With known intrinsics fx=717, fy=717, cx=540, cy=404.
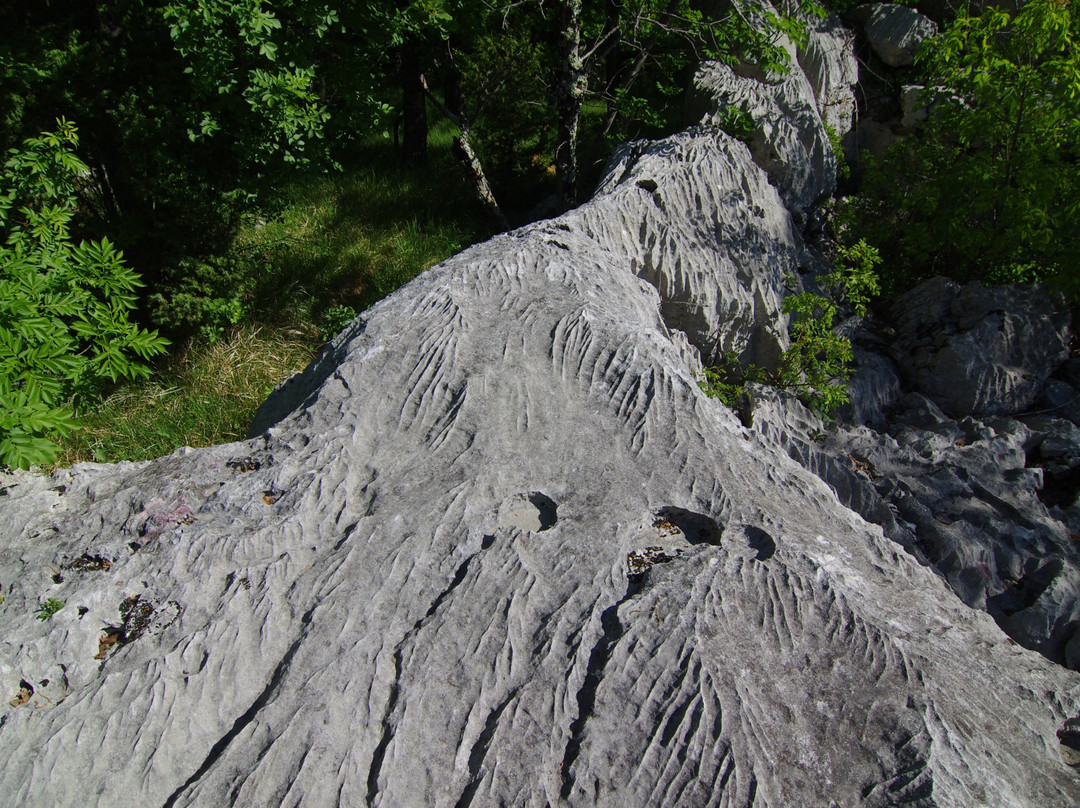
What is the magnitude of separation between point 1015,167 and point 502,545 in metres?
5.25

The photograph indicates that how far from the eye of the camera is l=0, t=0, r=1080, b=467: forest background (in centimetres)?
455

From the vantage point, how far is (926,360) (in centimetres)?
550

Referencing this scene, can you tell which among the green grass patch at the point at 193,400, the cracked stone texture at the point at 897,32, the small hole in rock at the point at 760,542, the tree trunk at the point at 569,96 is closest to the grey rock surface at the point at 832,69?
the cracked stone texture at the point at 897,32

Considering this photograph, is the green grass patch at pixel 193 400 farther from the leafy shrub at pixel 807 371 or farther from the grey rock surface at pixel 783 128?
the grey rock surface at pixel 783 128

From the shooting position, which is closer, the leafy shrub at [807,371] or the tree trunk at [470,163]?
the leafy shrub at [807,371]

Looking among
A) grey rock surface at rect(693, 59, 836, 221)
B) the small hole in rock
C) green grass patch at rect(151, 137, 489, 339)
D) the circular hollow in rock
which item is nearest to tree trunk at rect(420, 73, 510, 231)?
green grass patch at rect(151, 137, 489, 339)

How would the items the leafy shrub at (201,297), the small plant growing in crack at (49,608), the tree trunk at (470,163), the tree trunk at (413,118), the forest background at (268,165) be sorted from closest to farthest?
1. the small plant growing in crack at (49,608)
2. the forest background at (268,165)
3. the leafy shrub at (201,297)
4. the tree trunk at (470,163)
5. the tree trunk at (413,118)

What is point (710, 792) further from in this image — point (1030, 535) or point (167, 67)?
point (167, 67)

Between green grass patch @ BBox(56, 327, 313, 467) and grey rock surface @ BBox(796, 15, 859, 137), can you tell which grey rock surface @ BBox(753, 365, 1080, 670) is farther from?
grey rock surface @ BBox(796, 15, 859, 137)

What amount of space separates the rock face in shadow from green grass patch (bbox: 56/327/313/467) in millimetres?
2292

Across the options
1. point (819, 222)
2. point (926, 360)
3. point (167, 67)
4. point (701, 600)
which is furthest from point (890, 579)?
point (167, 67)

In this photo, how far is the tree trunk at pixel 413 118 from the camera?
8.54m

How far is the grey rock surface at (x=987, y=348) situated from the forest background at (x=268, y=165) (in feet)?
1.11

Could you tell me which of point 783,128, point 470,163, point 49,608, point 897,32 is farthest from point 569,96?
point 49,608
